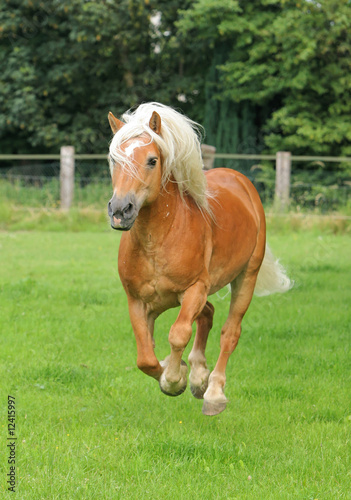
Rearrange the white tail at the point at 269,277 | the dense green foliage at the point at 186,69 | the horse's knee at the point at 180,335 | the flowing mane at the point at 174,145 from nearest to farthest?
the flowing mane at the point at 174,145 < the horse's knee at the point at 180,335 < the white tail at the point at 269,277 < the dense green foliage at the point at 186,69

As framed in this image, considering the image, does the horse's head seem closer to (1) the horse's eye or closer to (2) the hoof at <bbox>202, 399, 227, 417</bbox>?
(1) the horse's eye

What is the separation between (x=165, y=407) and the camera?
4.76 meters

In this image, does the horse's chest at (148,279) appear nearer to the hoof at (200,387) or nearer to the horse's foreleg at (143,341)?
the horse's foreleg at (143,341)

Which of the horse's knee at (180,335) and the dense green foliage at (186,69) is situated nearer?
the horse's knee at (180,335)

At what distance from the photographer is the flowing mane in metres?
3.66

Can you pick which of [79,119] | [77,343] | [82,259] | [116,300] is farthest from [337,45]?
[77,343]

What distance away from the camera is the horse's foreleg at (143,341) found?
3887 mm

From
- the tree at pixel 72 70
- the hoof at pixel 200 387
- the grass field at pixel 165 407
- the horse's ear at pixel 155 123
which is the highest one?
the tree at pixel 72 70

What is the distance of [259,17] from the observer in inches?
838

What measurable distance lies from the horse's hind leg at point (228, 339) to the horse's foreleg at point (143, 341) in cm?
43

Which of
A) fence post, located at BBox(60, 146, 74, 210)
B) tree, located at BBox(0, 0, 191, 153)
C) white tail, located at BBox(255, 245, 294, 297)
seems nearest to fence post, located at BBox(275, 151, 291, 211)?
fence post, located at BBox(60, 146, 74, 210)

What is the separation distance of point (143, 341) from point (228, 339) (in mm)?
983

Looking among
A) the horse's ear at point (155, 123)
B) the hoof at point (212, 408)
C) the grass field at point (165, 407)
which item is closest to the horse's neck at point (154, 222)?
the horse's ear at point (155, 123)

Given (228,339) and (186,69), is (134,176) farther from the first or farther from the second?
(186,69)
